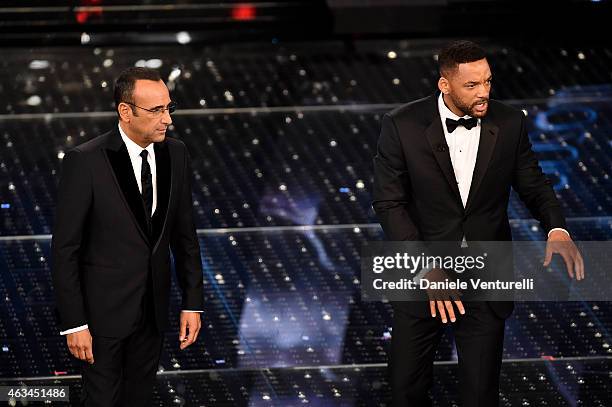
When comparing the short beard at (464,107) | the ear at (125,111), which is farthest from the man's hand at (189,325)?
the short beard at (464,107)

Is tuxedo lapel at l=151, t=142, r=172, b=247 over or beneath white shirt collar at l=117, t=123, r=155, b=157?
beneath

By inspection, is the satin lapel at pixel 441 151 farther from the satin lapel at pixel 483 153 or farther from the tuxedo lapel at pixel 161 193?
the tuxedo lapel at pixel 161 193

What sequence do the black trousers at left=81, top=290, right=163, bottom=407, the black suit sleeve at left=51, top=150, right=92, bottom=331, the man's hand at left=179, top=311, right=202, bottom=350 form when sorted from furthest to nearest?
the man's hand at left=179, top=311, right=202, bottom=350 < the black trousers at left=81, top=290, right=163, bottom=407 < the black suit sleeve at left=51, top=150, right=92, bottom=331

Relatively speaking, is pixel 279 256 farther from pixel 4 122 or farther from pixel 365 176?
pixel 4 122

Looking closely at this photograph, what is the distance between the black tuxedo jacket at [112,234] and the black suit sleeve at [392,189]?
0.53 metres

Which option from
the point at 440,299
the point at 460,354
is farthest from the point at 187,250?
the point at 460,354

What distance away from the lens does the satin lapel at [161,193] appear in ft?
9.12

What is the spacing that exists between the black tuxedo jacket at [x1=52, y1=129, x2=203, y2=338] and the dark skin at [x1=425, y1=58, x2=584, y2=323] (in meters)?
0.71

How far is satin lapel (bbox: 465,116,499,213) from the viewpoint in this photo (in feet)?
9.11

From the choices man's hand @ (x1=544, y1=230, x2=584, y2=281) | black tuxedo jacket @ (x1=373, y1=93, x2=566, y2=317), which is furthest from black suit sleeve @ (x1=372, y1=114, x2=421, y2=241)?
man's hand @ (x1=544, y1=230, x2=584, y2=281)

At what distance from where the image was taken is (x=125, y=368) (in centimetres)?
287

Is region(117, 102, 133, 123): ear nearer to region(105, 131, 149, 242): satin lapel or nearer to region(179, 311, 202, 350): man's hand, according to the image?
region(105, 131, 149, 242): satin lapel

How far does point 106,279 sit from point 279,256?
1510 mm

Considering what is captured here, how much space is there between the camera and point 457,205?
280 cm
